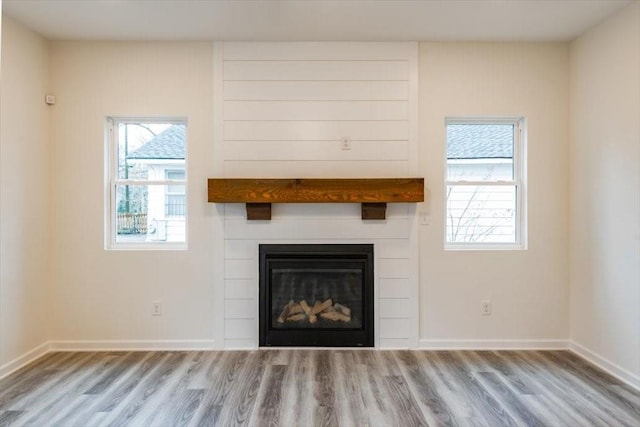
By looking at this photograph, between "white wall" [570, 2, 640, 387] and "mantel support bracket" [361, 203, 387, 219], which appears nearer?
"white wall" [570, 2, 640, 387]

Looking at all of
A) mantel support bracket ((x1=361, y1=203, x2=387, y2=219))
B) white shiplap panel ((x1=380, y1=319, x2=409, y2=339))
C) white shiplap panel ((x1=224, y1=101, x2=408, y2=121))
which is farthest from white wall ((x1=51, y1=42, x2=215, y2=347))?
white shiplap panel ((x1=380, y1=319, x2=409, y2=339))

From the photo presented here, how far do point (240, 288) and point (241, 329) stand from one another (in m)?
0.35

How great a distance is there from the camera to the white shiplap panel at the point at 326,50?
3.47 m

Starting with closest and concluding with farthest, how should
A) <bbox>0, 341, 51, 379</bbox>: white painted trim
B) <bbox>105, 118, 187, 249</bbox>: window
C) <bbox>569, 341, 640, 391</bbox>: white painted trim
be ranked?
<bbox>569, 341, 640, 391</bbox>: white painted trim
<bbox>0, 341, 51, 379</bbox>: white painted trim
<bbox>105, 118, 187, 249</bbox>: window

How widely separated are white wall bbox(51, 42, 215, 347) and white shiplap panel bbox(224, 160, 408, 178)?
43cm

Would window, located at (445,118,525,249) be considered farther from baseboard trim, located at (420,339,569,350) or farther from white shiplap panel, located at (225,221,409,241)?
baseboard trim, located at (420,339,569,350)

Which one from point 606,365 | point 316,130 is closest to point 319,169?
point 316,130

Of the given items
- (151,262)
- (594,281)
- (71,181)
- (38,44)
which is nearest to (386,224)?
(594,281)

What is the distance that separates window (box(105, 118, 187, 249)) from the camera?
3576 mm

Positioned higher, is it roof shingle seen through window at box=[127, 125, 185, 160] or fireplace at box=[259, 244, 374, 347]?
roof shingle seen through window at box=[127, 125, 185, 160]

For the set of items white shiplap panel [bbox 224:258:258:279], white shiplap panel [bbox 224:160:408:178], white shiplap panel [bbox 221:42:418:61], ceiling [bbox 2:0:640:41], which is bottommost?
white shiplap panel [bbox 224:258:258:279]

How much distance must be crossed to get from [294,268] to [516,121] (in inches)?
92.6

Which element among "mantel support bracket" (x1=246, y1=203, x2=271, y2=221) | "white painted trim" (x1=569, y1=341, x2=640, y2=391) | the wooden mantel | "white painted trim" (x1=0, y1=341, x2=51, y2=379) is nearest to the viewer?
"white painted trim" (x1=569, y1=341, x2=640, y2=391)

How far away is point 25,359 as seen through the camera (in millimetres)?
3182
